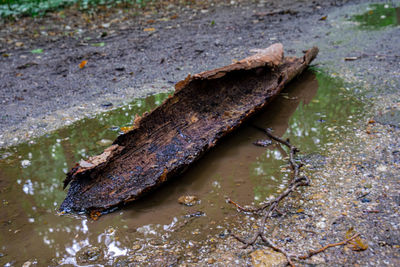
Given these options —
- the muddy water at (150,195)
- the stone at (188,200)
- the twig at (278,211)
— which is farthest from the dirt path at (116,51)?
the twig at (278,211)

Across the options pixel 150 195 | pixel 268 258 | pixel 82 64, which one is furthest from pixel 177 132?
pixel 82 64

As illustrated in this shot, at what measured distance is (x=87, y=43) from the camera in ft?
19.6

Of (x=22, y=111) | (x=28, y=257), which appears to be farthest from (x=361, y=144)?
(x=22, y=111)

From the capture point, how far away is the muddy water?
213cm

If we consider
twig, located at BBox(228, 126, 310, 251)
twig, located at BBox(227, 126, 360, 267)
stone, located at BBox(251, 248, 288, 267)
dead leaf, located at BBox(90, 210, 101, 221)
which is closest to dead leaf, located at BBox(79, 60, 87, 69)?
dead leaf, located at BBox(90, 210, 101, 221)

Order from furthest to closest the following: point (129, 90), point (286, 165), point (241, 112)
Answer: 1. point (129, 90)
2. point (241, 112)
3. point (286, 165)

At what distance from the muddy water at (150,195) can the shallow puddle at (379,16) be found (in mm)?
2678

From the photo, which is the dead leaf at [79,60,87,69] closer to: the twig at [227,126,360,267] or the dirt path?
the dirt path

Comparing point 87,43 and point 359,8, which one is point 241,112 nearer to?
point 87,43

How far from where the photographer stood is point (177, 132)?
2.92 metres

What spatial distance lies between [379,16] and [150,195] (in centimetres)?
558

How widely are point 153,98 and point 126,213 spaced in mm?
1893

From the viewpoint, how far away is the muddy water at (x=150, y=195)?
6.98ft

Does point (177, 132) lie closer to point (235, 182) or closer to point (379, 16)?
point (235, 182)
